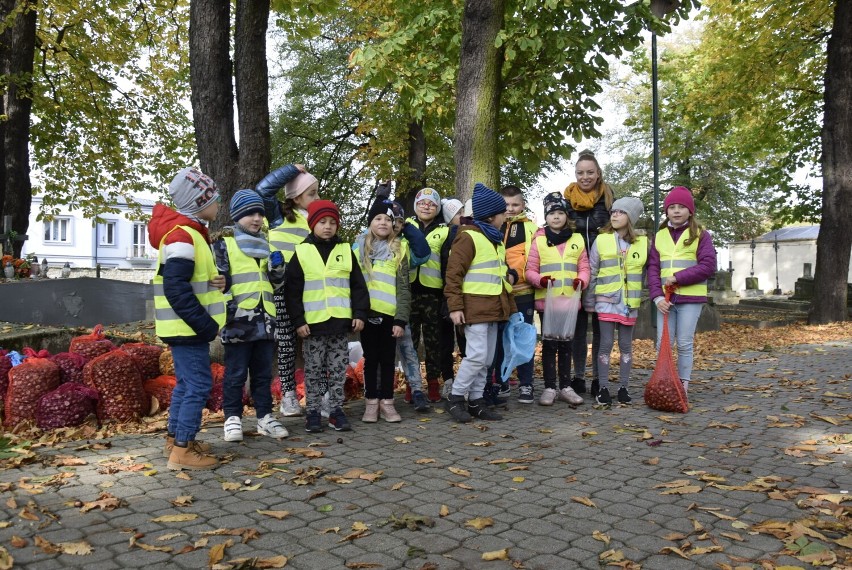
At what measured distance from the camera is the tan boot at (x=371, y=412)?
20.2ft

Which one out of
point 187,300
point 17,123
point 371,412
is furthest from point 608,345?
point 17,123

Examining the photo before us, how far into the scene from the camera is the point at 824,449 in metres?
5.24

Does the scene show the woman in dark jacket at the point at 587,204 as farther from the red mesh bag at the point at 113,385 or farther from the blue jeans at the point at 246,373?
the red mesh bag at the point at 113,385

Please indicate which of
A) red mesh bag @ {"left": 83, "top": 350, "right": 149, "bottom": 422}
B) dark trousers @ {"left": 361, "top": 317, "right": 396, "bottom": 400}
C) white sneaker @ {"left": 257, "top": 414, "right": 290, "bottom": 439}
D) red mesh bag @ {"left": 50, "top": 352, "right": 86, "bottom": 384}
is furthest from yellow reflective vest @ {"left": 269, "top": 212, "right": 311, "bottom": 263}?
red mesh bag @ {"left": 50, "top": 352, "right": 86, "bottom": 384}

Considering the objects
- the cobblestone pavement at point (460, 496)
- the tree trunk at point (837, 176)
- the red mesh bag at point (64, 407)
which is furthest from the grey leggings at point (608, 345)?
the tree trunk at point (837, 176)

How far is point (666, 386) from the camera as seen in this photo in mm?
6543

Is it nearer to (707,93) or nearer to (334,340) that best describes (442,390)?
(334,340)

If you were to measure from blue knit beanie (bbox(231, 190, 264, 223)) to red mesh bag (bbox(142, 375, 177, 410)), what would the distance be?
1.96m

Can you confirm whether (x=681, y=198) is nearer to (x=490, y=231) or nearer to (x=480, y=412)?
(x=490, y=231)

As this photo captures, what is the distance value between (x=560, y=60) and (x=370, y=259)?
6.45 metres

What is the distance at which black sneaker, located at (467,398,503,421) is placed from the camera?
6262mm

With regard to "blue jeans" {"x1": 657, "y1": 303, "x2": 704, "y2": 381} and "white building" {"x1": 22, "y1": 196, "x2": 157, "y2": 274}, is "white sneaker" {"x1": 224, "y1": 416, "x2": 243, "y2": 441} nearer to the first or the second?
"blue jeans" {"x1": 657, "y1": 303, "x2": 704, "y2": 381}

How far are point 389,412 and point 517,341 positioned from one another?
4.26 ft

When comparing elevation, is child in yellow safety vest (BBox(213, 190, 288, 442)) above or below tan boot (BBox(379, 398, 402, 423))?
above
